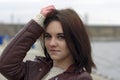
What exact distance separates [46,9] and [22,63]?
1.40ft

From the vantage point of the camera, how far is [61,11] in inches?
138

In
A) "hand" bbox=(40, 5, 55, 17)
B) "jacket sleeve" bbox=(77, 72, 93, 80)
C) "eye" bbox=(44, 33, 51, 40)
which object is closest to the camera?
"jacket sleeve" bbox=(77, 72, 93, 80)

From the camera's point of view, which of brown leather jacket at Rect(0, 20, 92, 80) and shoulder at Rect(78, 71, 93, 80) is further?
brown leather jacket at Rect(0, 20, 92, 80)

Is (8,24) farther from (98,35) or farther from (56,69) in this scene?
(56,69)

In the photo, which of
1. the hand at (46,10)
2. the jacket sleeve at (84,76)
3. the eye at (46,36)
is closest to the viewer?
the jacket sleeve at (84,76)

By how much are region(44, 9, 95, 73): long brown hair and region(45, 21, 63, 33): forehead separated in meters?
0.02

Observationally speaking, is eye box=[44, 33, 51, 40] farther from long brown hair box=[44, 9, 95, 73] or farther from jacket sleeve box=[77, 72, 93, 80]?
jacket sleeve box=[77, 72, 93, 80]

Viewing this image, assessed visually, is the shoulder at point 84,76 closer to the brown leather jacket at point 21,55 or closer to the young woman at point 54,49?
the young woman at point 54,49

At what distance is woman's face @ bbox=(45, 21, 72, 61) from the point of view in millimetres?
3406

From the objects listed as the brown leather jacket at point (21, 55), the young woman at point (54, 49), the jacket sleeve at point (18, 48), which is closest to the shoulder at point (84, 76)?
the young woman at point (54, 49)

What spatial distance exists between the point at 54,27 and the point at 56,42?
0.10 m

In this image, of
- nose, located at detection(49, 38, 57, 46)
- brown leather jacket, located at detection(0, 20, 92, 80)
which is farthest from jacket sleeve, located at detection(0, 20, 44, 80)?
nose, located at detection(49, 38, 57, 46)

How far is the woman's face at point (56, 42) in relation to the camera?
3.41 metres

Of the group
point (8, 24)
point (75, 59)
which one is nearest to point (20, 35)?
point (75, 59)
